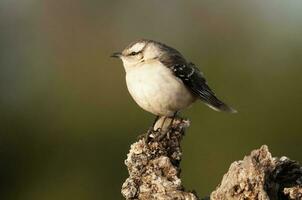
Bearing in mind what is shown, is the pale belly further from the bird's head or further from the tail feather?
the tail feather

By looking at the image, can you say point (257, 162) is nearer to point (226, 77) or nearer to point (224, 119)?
point (224, 119)

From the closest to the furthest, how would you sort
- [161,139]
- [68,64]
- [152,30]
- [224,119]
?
[161,139]
[224,119]
[68,64]
[152,30]

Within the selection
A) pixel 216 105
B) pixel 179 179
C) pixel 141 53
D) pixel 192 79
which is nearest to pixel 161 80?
pixel 141 53

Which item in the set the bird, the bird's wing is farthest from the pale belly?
the bird's wing

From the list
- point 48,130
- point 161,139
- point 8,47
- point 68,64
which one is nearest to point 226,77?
point 48,130

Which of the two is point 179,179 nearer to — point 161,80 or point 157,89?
point 157,89

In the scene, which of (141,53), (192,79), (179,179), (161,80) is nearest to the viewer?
(179,179)

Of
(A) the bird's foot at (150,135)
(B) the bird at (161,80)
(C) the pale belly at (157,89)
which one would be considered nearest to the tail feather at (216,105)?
(B) the bird at (161,80)
